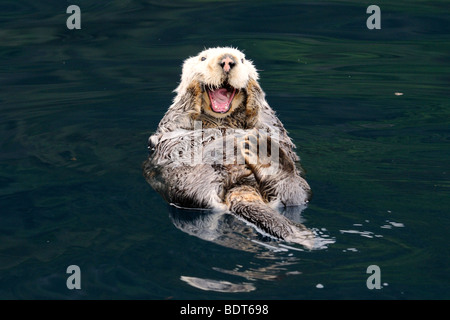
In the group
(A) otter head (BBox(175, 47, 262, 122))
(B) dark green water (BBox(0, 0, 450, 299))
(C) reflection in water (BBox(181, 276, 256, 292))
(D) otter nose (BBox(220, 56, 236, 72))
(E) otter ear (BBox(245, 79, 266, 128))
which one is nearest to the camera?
(C) reflection in water (BBox(181, 276, 256, 292))

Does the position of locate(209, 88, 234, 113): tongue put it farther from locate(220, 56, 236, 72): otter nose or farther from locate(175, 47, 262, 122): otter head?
locate(220, 56, 236, 72): otter nose

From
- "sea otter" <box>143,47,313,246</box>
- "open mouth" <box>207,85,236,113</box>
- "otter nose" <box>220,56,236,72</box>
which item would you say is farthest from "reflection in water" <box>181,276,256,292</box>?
"open mouth" <box>207,85,236,113</box>

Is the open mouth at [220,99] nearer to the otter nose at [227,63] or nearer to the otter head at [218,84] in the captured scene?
the otter head at [218,84]

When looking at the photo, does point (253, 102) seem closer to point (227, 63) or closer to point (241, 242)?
point (227, 63)

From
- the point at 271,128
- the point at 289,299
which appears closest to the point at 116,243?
the point at 289,299

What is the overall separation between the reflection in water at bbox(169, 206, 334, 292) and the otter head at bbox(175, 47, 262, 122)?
970 millimetres

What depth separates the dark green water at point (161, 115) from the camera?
11.8ft

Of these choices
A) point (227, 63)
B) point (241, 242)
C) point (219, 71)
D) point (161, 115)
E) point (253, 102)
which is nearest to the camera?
point (241, 242)

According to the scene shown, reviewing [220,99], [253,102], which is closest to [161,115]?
[220,99]

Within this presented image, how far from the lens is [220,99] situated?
5332 mm

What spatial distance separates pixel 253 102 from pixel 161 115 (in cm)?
217

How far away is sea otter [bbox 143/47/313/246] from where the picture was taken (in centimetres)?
464

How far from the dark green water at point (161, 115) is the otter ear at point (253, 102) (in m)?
0.62

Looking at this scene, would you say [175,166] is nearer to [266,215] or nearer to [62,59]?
[266,215]
